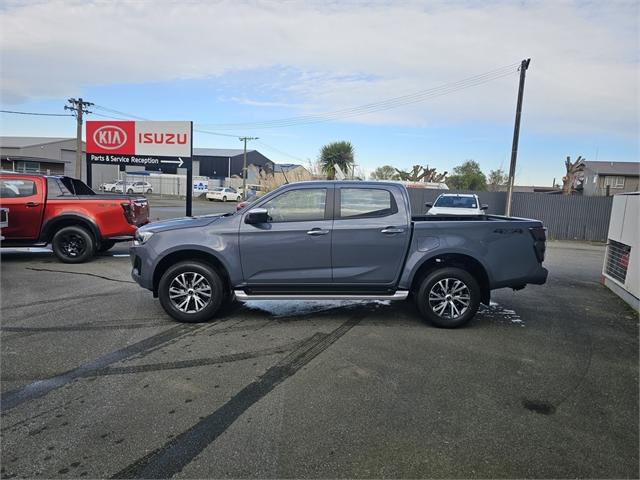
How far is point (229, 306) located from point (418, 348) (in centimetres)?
284

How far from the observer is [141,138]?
617 inches

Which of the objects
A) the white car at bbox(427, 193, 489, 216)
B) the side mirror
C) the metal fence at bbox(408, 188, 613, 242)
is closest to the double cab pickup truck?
the side mirror

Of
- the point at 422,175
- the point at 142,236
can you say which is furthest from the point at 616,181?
the point at 142,236

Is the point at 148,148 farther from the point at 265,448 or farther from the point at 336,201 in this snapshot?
the point at 265,448

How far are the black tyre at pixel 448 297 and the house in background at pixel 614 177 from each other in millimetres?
50836

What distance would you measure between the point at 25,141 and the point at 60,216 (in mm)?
62958

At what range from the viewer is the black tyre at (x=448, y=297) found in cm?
573

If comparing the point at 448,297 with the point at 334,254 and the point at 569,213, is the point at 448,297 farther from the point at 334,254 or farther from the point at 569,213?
the point at 569,213

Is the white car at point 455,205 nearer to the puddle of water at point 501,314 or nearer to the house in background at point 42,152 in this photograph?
the puddle of water at point 501,314

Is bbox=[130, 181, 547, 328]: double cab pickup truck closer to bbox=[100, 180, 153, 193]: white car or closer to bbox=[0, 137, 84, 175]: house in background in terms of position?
bbox=[100, 180, 153, 193]: white car

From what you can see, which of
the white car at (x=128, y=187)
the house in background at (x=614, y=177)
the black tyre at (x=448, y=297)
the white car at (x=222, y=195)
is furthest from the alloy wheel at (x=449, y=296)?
the white car at (x=128, y=187)

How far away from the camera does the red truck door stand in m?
9.70

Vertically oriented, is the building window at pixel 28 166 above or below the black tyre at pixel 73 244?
above

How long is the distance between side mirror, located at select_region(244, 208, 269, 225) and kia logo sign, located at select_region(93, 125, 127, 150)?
38.8 feet
